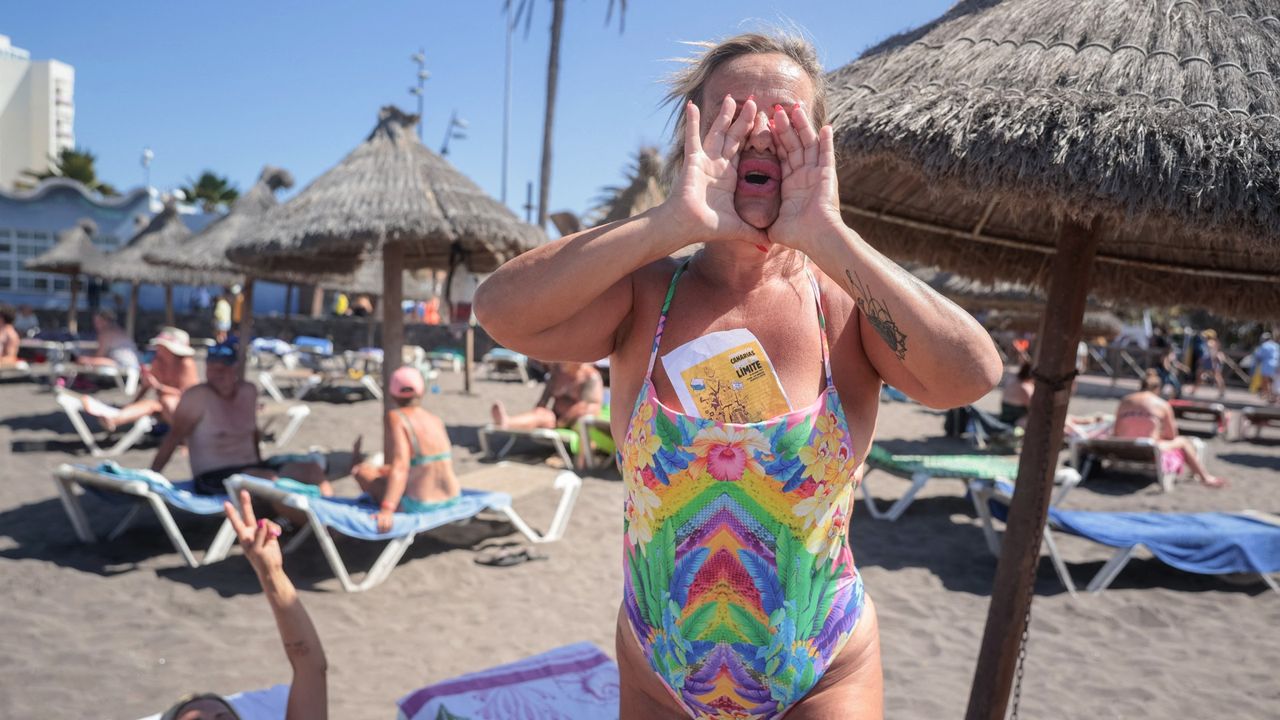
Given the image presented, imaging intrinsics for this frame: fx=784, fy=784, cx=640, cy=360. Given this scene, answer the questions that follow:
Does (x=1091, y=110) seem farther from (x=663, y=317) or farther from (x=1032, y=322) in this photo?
(x=1032, y=322)

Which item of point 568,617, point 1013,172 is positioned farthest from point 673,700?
point 568,617

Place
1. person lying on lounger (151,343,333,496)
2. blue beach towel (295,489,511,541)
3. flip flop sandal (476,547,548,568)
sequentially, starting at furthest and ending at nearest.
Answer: person lying on lounger (151,343,333,496) → flip flop sandal (476,547,548,568) → blue beach towel (295,489,511,541)

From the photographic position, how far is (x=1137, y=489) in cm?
852

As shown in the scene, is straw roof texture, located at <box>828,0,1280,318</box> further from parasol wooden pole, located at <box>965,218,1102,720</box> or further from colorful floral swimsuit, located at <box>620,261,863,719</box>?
colorful floral swimsuit, located at <box>620,261,863,719</box>

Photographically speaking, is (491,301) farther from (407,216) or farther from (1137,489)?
(1137,489)

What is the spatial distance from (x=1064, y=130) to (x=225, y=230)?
13.9m

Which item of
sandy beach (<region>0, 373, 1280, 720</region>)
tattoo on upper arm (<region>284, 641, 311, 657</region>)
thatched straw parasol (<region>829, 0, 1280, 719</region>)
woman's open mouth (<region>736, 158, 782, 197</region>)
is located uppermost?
thatched straw parasol (<region>829, 0, 1280, 719</region>)

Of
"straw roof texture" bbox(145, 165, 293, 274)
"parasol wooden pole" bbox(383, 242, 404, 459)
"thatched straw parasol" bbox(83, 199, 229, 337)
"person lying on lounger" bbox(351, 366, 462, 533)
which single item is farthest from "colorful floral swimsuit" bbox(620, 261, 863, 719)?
"thatched straw parasol" bbox(83, 199, 229, 337)

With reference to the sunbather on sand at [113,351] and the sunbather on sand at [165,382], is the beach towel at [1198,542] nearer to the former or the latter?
the sunbather on sand at [165,382]

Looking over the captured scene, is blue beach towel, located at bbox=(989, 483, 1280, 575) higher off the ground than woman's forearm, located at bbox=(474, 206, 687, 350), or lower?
lower

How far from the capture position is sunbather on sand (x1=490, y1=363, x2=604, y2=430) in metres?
8.97

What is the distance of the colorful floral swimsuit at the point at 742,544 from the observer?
1407 millimetres

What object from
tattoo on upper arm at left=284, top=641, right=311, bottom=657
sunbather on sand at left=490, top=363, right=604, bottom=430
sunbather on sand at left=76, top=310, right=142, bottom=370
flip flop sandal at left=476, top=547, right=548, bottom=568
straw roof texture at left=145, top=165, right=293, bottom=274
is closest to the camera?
tattoo on upper arm at left=284, top=641, right=311, bottom=657

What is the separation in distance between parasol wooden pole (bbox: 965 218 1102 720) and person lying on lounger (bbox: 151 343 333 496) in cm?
480
